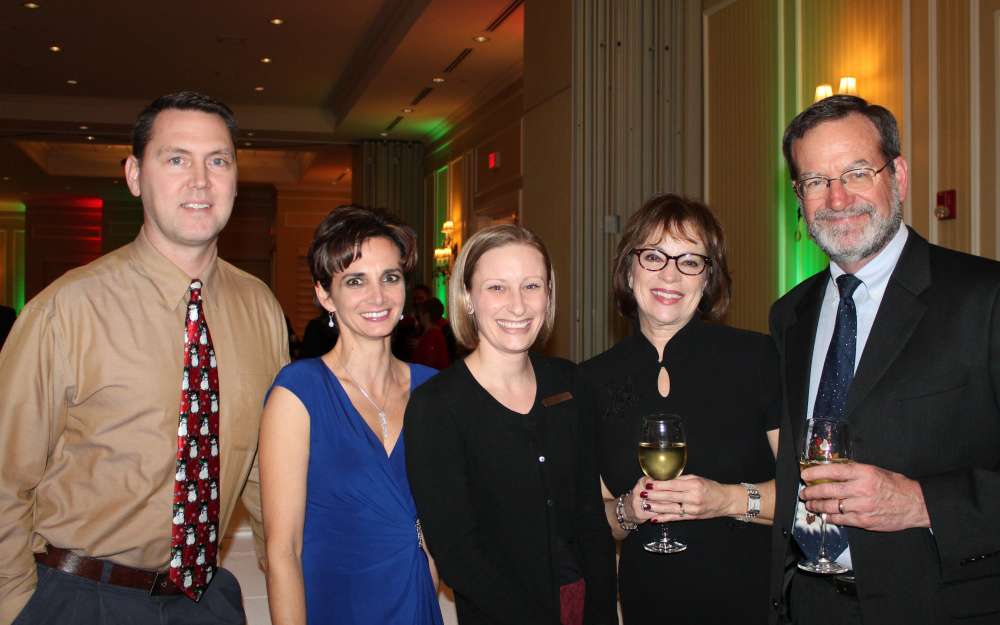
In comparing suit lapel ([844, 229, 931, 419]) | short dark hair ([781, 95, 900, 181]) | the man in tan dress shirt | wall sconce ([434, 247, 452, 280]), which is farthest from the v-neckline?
wall sconce ([434, 247, 452, 280])

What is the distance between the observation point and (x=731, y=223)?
5.59 m

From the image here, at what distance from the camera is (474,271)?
1.83 m

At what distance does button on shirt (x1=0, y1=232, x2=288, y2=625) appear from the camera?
1677 mm

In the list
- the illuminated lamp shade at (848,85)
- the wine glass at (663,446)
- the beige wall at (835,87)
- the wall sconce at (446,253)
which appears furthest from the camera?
the wall sconce at (446,253)

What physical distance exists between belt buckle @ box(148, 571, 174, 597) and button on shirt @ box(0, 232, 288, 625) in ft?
0.08

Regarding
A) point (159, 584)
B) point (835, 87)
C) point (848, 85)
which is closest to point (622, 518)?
point (159, 584)

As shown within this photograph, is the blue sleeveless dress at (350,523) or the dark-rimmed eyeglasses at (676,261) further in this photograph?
the dark-rimmed eyeglasses at (676,261)

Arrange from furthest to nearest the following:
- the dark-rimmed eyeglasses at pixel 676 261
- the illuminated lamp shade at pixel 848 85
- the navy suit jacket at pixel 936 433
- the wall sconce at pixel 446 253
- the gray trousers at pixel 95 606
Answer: the wall sconce at pixel 446 253
the illuminated lamp shade at pixel 848 85
the dark-rimmed eyeglasses at pixel 676 261
the gray trousers at pixel 95 606
the navy suit jacket at pixel 936 433

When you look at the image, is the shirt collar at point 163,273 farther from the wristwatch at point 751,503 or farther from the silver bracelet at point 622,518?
the wristwatch at point 751,503

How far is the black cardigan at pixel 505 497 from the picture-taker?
161cm

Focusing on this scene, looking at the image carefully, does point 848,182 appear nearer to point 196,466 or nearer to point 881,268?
point 881,268

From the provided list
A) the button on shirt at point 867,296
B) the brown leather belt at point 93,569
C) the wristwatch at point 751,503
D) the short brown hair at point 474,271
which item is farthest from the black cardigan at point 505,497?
the brown leather belt at point 93,569

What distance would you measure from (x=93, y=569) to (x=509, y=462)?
3.20 feet

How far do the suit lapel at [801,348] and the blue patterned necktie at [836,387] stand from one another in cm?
4
